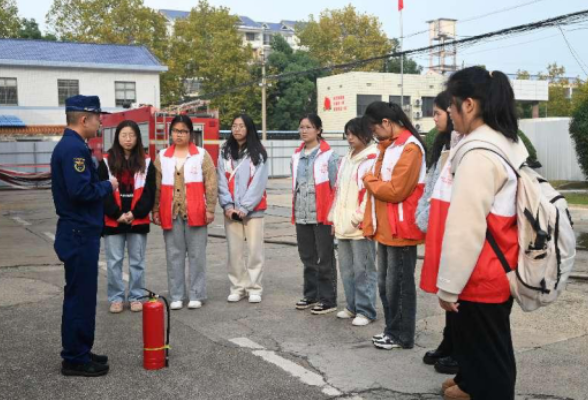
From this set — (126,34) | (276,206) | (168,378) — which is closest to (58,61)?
(126,34)

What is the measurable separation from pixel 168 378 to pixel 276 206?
14.3 meters

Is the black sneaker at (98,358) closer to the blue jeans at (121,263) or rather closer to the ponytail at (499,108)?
the blue jeans at (121,263)

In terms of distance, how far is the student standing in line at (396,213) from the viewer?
503 centimetres

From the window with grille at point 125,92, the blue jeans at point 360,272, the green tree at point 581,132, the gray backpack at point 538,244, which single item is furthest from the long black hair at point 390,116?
the window with grille at point 125,92

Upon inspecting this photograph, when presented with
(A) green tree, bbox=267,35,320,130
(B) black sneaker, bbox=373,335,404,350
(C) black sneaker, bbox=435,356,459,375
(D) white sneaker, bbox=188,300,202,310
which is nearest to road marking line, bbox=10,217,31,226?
(D) white sneaker, bbox=188,300,202,310

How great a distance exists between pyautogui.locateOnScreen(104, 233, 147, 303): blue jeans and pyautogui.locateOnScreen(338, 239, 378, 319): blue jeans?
2.19 metres

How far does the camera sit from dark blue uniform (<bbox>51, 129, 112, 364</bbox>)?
467 cm

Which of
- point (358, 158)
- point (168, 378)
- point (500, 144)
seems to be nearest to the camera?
point (500, 144)

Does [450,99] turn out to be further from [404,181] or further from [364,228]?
[364,228]

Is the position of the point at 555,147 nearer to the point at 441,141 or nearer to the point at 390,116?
the point at 390,116

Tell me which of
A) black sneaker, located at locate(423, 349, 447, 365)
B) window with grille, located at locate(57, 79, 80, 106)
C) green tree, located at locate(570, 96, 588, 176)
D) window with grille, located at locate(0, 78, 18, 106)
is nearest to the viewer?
black sneaker, located at locate(423, 349, 447, 365)

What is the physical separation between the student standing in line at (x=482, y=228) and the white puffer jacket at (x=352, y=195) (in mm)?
2645

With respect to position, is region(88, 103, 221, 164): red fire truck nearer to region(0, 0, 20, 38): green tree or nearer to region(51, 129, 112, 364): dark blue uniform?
region(51, 129, 112, 364): dark blue uniform

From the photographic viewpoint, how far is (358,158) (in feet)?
19.7
